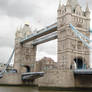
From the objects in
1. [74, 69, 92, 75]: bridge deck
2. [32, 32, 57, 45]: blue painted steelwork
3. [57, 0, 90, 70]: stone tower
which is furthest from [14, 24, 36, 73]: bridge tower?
[74, 69, 92, 75]: bridge deck

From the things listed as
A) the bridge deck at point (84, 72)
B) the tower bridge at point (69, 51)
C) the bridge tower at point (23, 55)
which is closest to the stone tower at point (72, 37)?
the tower bridge at point (69, 51)

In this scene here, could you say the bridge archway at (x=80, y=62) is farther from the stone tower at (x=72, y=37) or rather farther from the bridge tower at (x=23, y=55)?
the bridge tower at (x=23, y=55)

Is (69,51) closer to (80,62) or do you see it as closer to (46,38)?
(80,62)

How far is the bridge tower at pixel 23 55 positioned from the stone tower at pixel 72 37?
636 inches

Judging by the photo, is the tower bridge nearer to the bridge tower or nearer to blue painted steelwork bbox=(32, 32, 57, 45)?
blue painted steelwork bbox=(32, 32, 57, 45)

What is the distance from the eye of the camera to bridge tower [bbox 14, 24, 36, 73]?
46812mm

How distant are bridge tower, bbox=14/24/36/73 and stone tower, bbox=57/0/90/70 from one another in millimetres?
16162

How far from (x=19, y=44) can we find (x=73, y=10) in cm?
1879

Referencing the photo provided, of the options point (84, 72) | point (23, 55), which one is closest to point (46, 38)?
point (23, 55)

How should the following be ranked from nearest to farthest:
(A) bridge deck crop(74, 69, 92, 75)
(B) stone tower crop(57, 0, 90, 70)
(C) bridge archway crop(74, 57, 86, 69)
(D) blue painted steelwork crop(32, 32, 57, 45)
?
(A) bridge deck crop(74, 69, 92, 75) < (B) stone tower crop(57, 0, 90, 70) < (C) bridge archway crop(74, 57, 86, 69) < (D) blue painted steelwork crop(32, 32, 57, 45)

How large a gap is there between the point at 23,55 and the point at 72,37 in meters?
19.1

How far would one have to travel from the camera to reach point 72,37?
31.4 metres

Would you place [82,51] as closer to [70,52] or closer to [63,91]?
[70,52]

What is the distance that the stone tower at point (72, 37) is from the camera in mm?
30844
